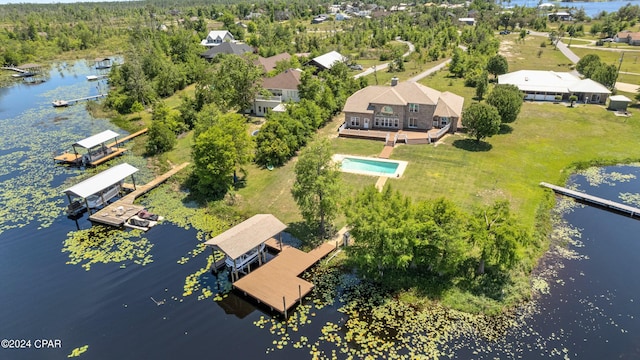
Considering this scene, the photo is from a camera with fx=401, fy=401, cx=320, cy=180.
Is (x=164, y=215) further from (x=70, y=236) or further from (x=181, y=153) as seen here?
(x=181, y=153)

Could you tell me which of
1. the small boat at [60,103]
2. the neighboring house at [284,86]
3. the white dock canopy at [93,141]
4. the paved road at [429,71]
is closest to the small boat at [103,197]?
the white dock canopy at [93,141]

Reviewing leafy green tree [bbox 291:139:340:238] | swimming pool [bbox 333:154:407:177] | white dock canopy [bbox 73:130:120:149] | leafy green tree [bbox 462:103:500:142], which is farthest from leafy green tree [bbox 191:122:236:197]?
leafy green tree [bbox 462:103:500:142]

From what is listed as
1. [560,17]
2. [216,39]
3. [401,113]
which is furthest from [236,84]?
[560,17]

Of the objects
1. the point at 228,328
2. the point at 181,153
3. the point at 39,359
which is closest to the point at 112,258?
the point at 39,359

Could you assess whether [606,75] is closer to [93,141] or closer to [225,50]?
[225,50]

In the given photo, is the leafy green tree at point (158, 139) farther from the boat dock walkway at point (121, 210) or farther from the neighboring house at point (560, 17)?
the neighboring house at point (560, 17)

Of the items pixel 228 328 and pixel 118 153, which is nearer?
pixel 228 328
